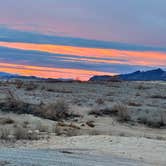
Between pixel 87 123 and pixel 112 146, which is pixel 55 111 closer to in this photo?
pixel 87 123

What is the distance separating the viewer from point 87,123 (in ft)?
114

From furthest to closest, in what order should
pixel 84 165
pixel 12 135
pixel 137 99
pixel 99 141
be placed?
pixel 137 99 < pixel 12 135 < pixel 99 141 < pixel 84 165

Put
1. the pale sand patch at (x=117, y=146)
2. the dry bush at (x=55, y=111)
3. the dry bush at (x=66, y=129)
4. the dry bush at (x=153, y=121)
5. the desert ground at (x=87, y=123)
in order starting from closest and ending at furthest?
the pale sand patch at (x=117, y=146) < the desert ground at (x=87, y=123) < the dry bush at (x=66, y=129) < the dry bush at (x=55, y=111) < the dry bush at (x=153, y=121)

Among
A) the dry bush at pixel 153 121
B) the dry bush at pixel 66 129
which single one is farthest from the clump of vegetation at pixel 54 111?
the dry bush at pixel 153 121

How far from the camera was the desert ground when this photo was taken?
74.7ft

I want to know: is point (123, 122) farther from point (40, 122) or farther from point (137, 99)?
point (137, 99)

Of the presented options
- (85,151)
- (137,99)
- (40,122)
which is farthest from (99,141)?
(137,99)

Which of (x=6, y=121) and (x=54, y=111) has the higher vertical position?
(x=54, y=111)

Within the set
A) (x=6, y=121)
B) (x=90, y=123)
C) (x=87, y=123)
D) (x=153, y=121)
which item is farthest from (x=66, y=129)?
(x=153, y=121)

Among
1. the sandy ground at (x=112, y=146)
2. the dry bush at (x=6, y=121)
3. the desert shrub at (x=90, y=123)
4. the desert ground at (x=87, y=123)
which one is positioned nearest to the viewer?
the sandy ground at (x=112, y=146)

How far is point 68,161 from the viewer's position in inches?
692

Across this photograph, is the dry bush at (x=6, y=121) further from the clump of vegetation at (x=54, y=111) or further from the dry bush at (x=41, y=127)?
the clump of vegetation at (x=54, y=111)

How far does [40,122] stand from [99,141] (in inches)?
346

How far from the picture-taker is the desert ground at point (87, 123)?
22.8 metres
